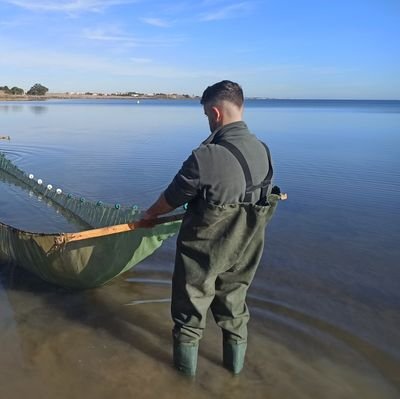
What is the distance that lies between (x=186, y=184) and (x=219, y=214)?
322 millimetres

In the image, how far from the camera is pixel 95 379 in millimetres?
3943

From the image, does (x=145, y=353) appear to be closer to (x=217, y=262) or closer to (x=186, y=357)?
(x=186, y=357)

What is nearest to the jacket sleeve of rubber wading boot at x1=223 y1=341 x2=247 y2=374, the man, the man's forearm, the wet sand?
the man

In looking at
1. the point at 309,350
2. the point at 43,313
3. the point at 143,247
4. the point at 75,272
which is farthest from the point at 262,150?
the point at 43,313

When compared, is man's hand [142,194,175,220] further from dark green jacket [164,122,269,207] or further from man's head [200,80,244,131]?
man's head [200,80,244,131]

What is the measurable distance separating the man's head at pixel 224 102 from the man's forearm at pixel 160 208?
68cm

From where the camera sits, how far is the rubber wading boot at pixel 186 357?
12.6ft

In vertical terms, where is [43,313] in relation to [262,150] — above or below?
below

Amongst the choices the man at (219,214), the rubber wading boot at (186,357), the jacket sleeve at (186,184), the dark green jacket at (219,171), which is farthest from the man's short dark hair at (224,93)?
the rubber wading boot at (186,357)

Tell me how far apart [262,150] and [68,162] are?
12.6m

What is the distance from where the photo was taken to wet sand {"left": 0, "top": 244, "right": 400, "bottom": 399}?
153 inches

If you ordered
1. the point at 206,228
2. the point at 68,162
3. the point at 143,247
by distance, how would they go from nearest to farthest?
1. the point at 206,228
2. the point at 143,247
3. the point at 68,162

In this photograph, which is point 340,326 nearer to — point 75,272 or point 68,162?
point 75,272

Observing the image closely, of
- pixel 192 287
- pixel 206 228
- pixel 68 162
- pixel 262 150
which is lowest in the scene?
pixel 68 162
